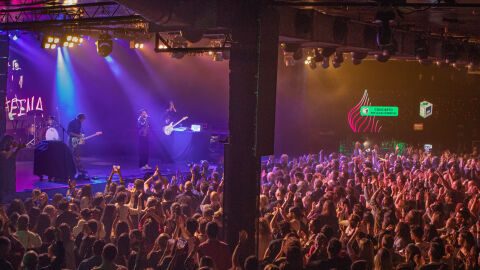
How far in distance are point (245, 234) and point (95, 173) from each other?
8.21m

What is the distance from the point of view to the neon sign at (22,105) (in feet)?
55.5

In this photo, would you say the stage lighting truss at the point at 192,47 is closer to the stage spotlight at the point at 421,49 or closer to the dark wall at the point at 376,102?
the stage spotlight at the point at 421,49

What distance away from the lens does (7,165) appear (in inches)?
404

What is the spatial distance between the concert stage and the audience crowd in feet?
9.05

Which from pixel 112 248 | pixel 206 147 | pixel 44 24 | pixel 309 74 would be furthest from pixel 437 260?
pixel 309 74

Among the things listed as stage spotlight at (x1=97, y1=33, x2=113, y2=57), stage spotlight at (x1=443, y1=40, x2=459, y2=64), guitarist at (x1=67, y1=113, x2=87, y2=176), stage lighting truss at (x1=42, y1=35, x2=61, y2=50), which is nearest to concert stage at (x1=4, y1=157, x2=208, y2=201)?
guitarist at (x1=67, y1=113, x2=87, y2=176)

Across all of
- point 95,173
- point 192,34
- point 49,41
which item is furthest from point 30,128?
point 192,34

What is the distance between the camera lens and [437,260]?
498 centimetres

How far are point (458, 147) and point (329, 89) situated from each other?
5.37 m

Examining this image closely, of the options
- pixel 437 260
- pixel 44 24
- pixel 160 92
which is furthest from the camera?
pixel 160 92

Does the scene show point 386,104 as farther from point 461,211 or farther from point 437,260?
point 437,260

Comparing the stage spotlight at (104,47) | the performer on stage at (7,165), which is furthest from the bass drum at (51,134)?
the performer on stage at (7,165)

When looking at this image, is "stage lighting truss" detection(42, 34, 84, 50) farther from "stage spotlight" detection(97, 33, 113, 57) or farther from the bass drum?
the bass drum

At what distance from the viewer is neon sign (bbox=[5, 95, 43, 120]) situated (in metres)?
16.9
